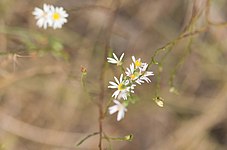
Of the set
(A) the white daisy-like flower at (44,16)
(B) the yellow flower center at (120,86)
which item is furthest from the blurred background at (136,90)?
(B) the yellow flower center at (120,86)

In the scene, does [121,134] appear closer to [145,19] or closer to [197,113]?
[197,113]

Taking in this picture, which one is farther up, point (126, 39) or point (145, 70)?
point (145, 70)

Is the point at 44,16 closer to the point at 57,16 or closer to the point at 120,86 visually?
the point at 57,16

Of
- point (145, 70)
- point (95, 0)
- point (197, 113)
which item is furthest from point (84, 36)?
point (145, 70)

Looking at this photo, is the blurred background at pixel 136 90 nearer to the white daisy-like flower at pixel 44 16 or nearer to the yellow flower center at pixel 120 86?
the white daisy-like flower at pixel 44 16

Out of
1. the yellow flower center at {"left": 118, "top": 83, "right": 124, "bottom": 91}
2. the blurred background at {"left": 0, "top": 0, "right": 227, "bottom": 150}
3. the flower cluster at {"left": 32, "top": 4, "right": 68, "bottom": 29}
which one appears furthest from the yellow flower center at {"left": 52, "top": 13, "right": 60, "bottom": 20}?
the blurred background at {"left": 0, "top": 0, "right": 227, "bottom": 150}

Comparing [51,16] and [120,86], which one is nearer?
[120,86]

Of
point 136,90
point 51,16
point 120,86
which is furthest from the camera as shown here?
point 136,90

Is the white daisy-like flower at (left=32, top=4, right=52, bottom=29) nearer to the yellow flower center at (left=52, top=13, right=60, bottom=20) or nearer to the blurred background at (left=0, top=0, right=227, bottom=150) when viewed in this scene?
the yellow flower center at (left=52, top=13, right=60, bottom=20)

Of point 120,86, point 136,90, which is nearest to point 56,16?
point 120,86
